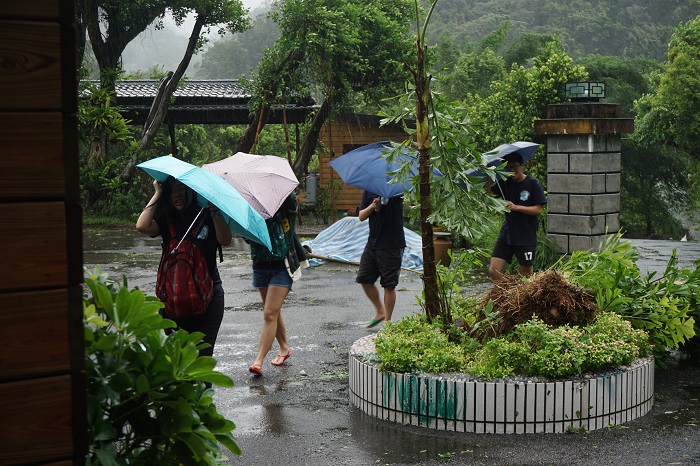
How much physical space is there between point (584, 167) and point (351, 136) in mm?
16002

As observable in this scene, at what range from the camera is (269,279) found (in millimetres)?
7664

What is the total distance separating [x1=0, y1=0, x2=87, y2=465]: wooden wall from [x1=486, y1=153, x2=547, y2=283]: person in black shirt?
22.6 feet

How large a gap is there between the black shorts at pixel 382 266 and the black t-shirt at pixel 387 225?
66 millimetres

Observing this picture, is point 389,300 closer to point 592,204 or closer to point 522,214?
point 522,214

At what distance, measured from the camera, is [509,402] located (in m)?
5.91

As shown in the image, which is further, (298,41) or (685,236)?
(685,236)

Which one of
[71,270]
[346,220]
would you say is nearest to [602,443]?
[71,270]

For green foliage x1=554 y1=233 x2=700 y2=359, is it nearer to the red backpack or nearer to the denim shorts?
the denim shorts

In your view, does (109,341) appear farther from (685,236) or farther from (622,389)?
(685,236)

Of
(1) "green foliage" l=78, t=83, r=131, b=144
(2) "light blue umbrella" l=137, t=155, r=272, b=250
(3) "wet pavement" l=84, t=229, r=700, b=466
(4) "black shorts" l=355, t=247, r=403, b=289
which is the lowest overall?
(3) "wet pavement" l=84, t=229, r=700, b=466

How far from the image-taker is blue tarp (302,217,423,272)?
15047 mm

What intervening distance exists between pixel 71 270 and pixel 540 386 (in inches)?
154

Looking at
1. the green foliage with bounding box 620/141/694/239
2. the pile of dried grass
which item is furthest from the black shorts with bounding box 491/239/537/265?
the green foliage with bounding box 620/141/694/239

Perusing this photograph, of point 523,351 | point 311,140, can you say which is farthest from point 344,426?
point 311,140
